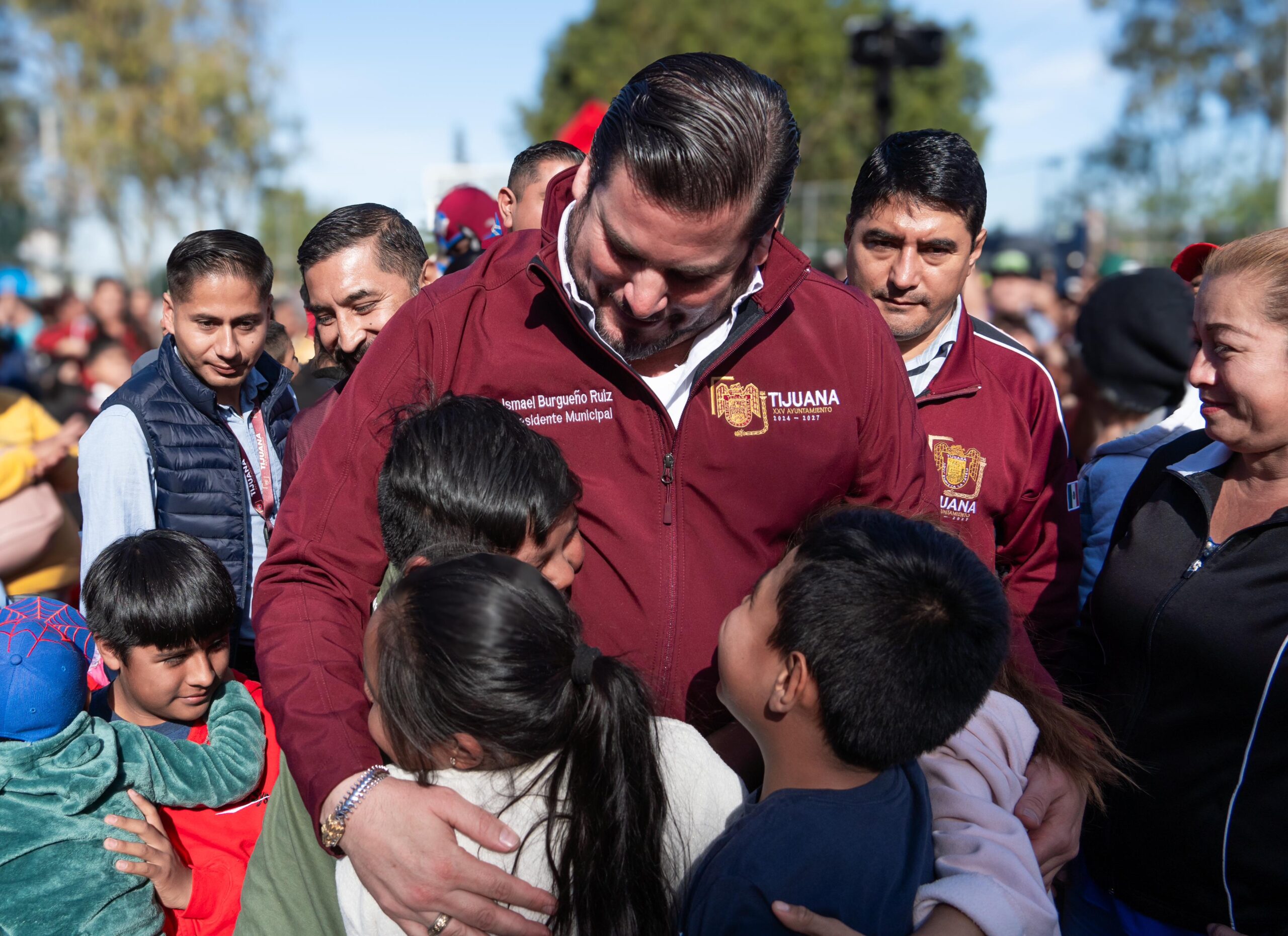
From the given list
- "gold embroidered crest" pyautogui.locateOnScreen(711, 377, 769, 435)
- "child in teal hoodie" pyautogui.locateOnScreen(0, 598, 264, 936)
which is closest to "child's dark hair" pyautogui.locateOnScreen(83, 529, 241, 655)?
"child in teal hoodie" pyautogui.locateOnScreen(0, 598, 264, 936)

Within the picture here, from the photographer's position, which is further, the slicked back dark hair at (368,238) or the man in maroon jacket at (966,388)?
the slicked back dark hair at (368,238)

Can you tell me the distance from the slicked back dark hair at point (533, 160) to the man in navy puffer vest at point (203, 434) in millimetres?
917

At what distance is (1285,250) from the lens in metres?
2.09

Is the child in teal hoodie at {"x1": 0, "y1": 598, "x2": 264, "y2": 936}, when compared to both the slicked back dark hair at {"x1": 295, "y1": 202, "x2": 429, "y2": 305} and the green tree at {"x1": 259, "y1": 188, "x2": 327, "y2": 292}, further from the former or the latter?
the green tree at {"x1": 259, "y1": 188, "x2": 327, "y2": 292}

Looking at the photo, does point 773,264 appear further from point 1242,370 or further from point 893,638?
point 1242,370

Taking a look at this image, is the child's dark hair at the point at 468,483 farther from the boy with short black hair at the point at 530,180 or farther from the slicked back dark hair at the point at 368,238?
the boy with short black hair at the point at 530,180

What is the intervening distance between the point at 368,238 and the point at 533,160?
0.80m

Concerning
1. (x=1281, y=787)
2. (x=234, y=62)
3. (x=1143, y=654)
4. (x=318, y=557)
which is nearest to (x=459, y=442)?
(x=318, y=557)

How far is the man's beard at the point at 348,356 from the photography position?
10.5 feet

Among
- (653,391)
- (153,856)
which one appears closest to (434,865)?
(653,391)

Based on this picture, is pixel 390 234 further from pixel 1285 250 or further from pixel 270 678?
pixel 1285 250

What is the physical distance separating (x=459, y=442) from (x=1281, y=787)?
69.1 inches

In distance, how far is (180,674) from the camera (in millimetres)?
2570

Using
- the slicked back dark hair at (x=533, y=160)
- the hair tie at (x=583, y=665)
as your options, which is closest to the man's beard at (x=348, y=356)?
the slicked back dark hair at (x=533, y=160)
